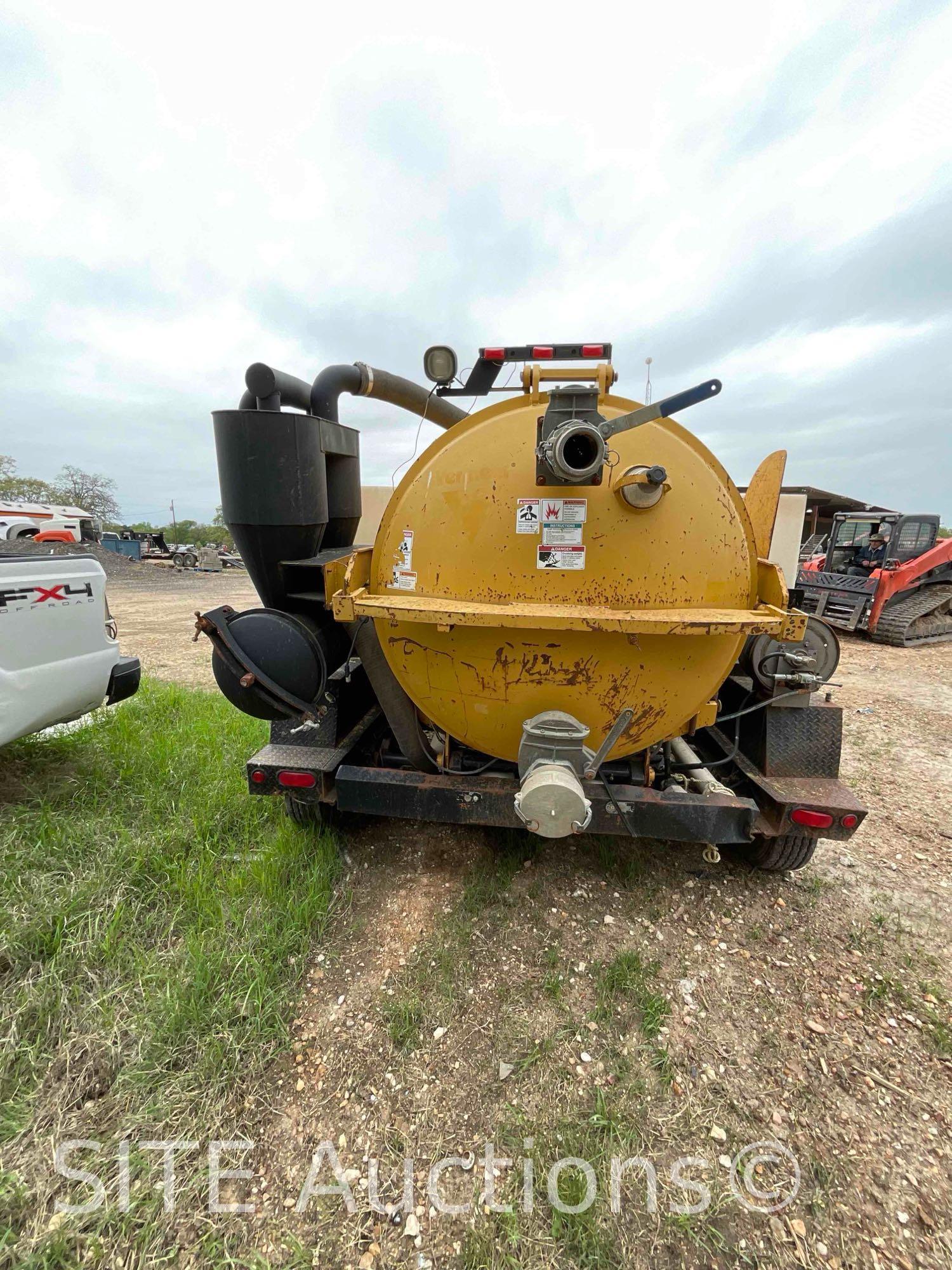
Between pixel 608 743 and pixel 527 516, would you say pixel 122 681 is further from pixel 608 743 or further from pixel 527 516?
pixel 608 743

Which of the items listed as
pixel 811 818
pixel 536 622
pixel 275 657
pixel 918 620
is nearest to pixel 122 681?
pixel 275 657

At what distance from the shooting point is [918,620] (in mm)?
9227

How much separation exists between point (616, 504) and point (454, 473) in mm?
612

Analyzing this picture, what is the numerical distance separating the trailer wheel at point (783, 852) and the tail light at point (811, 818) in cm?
18

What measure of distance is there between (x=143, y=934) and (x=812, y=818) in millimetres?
2929

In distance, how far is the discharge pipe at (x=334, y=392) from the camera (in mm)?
2309

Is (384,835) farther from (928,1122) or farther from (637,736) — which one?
(928,1122)

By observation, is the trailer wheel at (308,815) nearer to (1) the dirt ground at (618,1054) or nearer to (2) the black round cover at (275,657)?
(1) the dirt ground at (618,1054)

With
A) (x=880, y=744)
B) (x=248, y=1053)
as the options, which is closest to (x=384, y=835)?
(x=248, y=1053)

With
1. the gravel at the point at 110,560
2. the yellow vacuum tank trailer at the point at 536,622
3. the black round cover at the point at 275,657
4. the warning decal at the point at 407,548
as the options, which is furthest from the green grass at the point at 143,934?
the gravel at the point at 110,560

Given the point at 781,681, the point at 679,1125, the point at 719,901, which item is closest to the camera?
the point at 679,1125

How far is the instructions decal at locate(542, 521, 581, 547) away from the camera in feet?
5.99

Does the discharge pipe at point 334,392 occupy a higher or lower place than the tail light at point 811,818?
higher

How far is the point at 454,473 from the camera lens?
1.93 meters
